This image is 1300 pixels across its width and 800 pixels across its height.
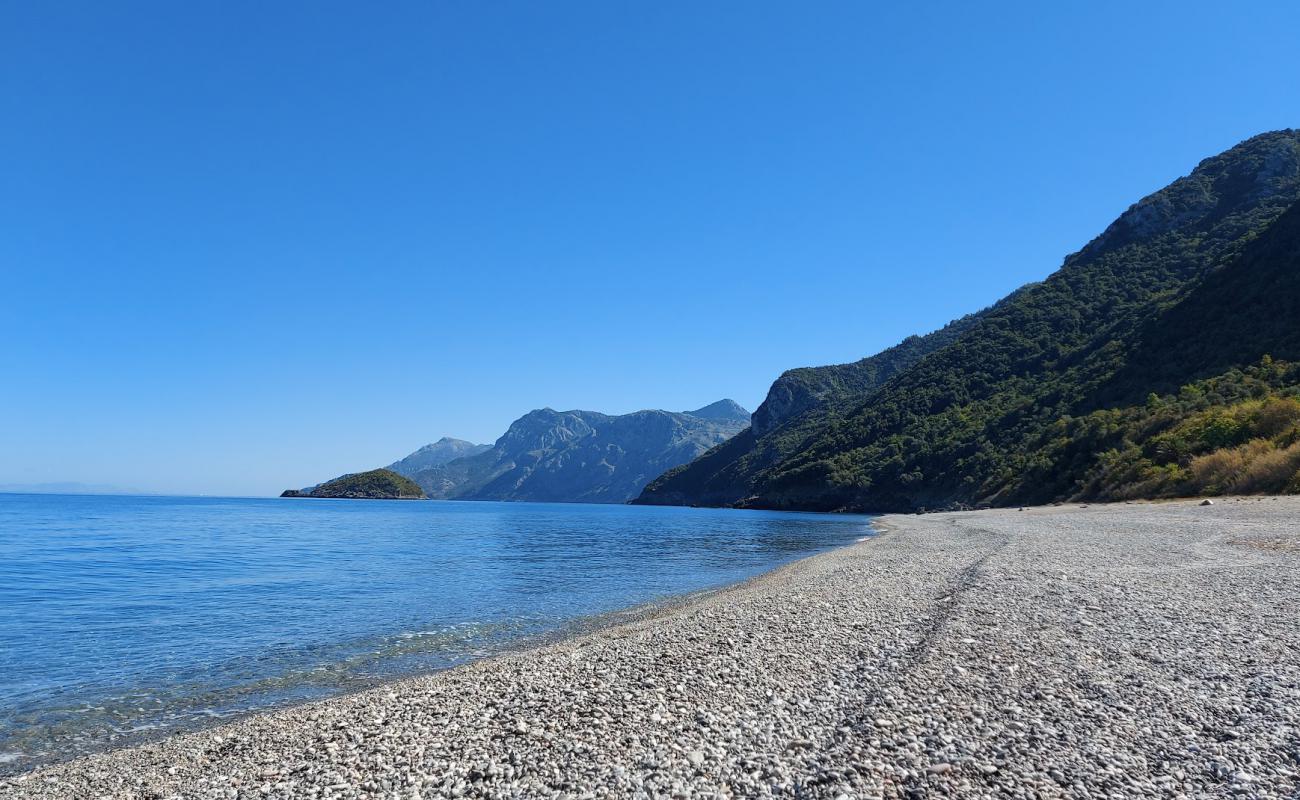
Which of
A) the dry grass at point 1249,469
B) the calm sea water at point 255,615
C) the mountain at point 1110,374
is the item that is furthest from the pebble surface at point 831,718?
the mountain at point 1110,374

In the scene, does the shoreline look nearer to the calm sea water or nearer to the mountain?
the calm sea water

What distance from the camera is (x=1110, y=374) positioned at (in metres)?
81.7

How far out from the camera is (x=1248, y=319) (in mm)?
69125

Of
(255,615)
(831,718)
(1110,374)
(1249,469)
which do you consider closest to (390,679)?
(831,718)

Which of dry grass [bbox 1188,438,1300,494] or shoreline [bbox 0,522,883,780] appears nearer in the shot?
shoreline [bbox 0,522,883,780]

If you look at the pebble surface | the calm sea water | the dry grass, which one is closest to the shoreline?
the calm sea water

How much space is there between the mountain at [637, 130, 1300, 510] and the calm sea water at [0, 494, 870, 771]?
3575cm

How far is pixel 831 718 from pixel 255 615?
68.9 ft

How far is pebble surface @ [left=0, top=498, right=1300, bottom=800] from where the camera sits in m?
6.82

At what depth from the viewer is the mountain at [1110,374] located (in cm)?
6122

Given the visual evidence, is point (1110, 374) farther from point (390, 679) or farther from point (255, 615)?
point (390, 679)

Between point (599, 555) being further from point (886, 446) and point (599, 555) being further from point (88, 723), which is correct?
point (886, 446)

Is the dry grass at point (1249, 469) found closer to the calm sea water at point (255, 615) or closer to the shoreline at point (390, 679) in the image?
the calm sea water at point (255, 615)

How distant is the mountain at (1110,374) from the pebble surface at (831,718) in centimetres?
4389
